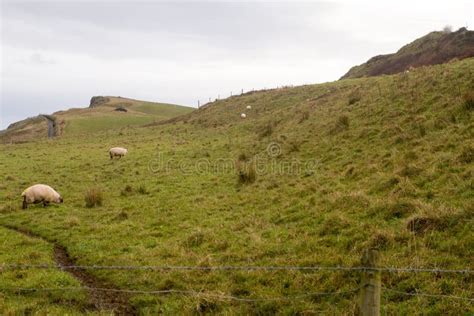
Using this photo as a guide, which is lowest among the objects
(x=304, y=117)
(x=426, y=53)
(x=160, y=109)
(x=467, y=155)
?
(x=467, y=155)

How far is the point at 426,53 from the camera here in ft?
186

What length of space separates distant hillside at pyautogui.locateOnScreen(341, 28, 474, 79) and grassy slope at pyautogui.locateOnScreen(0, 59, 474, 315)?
2971 centimetres

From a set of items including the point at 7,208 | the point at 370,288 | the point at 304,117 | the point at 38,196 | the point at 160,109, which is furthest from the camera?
the point at 160,109

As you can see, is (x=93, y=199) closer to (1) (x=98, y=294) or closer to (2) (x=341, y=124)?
(1) (x=98, y=294)

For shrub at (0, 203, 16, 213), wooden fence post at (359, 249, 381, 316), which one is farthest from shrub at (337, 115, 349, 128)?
wooden fence post at (359, 249, 381, 316)

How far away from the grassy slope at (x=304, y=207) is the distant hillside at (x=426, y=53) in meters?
29.7

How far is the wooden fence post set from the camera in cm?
517

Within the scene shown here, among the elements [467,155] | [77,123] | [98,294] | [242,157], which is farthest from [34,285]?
[77,123]

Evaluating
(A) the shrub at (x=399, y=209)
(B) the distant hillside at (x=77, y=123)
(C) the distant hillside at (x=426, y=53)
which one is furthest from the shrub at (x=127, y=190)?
(B) the distant hillside at (x=77, y=123)

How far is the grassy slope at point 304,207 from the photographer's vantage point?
7844 mm

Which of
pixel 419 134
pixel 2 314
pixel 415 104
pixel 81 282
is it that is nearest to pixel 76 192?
pixel 81 282

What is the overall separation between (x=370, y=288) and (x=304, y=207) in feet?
24.2

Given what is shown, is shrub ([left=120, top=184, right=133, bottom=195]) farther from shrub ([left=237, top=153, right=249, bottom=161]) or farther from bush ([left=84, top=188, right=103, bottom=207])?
shrub ([left=237, top=153, right=249, bottom=161])

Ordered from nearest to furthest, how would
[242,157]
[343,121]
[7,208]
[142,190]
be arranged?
[7,208], [142,190], [343,121], [242,157]
